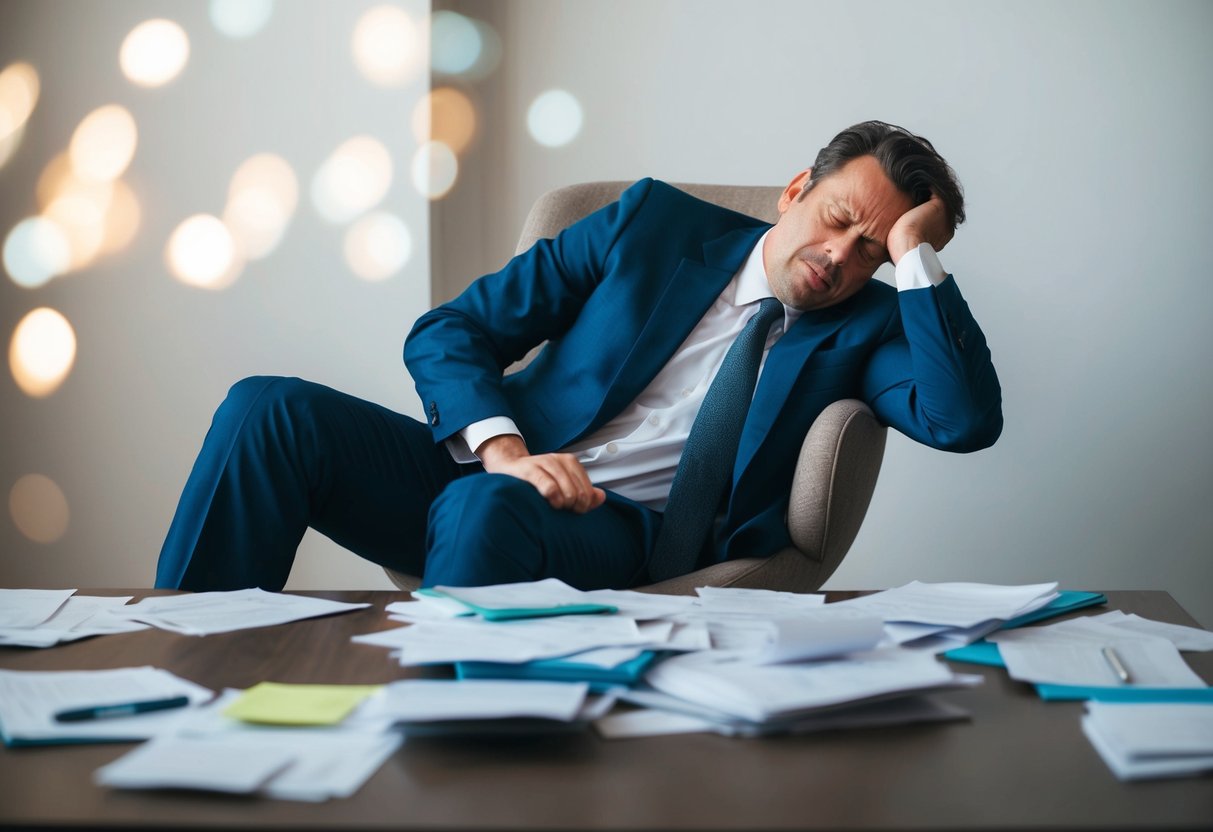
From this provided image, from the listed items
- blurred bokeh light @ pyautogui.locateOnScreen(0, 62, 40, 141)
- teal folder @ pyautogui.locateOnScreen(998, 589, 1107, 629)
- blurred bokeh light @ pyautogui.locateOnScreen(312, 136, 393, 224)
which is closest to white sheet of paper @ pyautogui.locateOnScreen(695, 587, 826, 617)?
teal folder @ pyautogui.locateOnScreen(998, 589, 1107, 629)

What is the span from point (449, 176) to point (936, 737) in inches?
82.1

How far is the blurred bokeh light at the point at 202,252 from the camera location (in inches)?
Result: 94.0

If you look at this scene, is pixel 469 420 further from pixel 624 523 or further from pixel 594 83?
pixel 594 83

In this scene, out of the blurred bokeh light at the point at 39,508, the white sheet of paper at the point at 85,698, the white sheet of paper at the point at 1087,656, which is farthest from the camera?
the blurred bokeh light at the point at 39,508

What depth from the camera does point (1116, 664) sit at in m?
0.86

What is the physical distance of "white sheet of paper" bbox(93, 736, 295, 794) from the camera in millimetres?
594

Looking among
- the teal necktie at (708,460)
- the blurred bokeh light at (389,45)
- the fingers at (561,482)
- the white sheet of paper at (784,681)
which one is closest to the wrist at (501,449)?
the fingers at (561,482)

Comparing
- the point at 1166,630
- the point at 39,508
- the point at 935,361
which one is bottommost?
the point at 39,508

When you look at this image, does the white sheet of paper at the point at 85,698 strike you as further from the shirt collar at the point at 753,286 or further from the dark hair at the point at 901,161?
the dark hair at the point at 901,161

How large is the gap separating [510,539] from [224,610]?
32 centimetres

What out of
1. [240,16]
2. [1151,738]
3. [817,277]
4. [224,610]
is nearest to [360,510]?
[224,610]

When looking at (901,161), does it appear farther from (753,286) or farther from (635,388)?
(635,388)

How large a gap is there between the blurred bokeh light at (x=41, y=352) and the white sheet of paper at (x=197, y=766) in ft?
6.57

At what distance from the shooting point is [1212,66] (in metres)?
2.45
